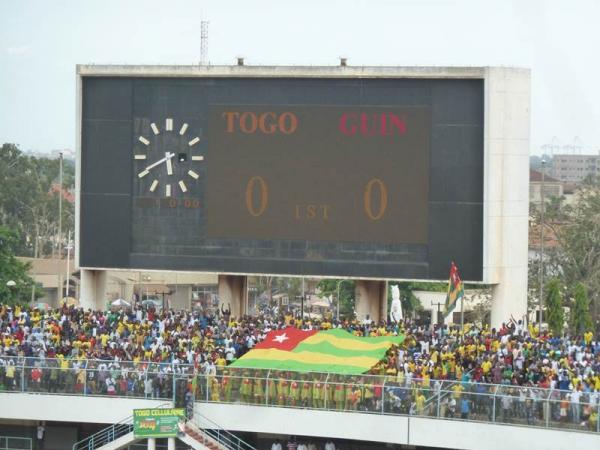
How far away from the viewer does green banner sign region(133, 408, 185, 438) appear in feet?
128

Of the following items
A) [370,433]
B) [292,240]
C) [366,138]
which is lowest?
[370,433]

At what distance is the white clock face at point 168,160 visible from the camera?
4534 cm

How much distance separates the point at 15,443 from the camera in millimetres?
42875

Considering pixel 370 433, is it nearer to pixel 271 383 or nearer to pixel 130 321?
pixel 271 383

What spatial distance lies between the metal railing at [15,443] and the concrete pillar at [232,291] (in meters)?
7.91

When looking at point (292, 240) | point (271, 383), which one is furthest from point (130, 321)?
point (271, 383)

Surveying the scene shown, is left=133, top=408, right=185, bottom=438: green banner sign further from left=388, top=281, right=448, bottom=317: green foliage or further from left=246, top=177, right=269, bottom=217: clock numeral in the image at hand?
left=388, top=281, right=448, bottom=317: green foliage

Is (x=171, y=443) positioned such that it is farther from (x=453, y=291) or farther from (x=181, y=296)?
(x=181, y=296)

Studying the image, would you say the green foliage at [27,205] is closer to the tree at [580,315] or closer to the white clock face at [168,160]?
the tree at [580,315]

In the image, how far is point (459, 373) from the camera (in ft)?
125

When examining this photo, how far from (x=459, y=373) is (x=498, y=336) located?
3.34 meters

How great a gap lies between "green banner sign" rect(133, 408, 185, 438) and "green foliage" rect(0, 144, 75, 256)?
65444 mm

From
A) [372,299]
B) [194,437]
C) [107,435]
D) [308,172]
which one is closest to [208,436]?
[194,437]

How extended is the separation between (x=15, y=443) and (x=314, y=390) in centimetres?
893
